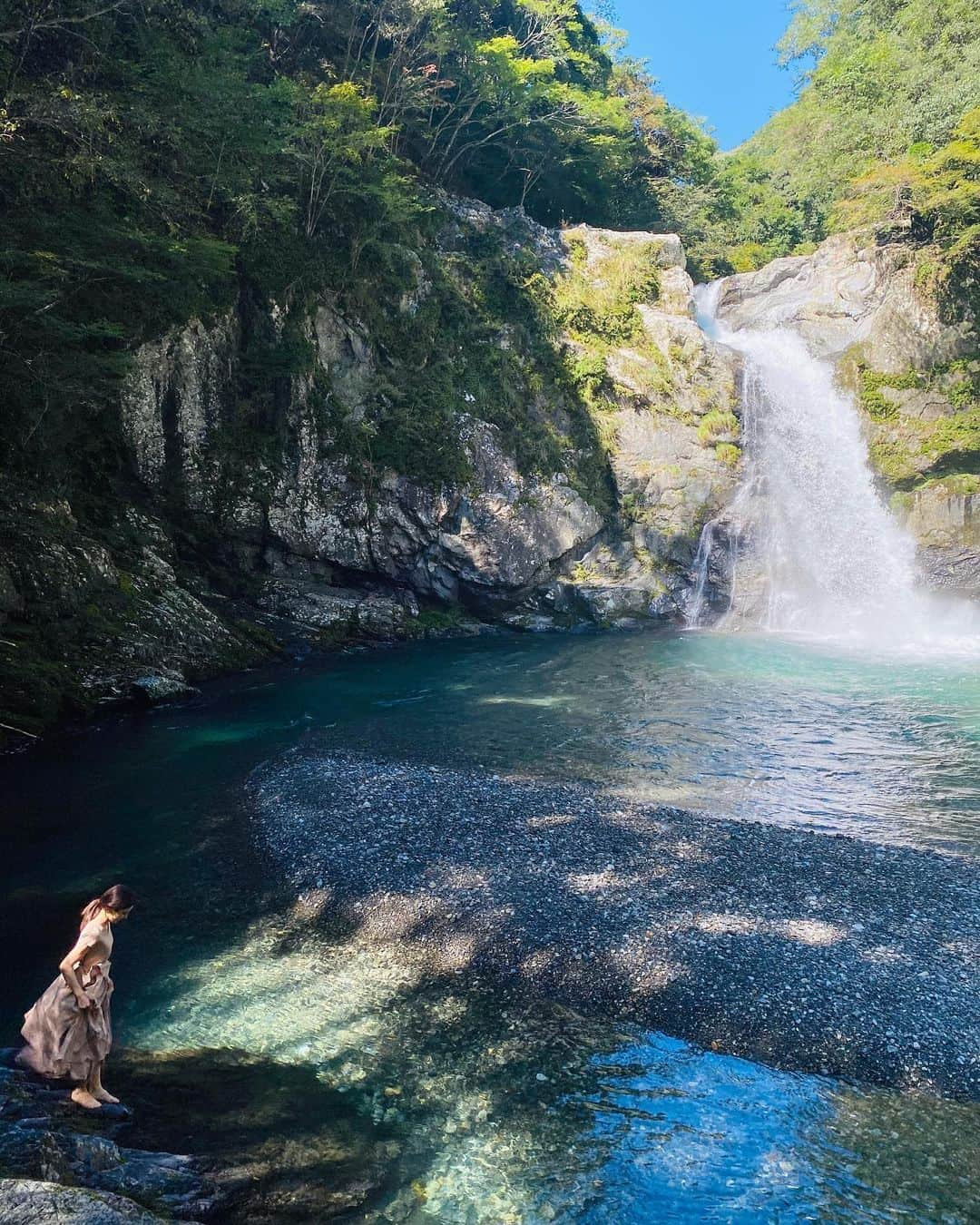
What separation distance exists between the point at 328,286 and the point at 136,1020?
22.2m

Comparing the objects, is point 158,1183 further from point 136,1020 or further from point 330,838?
point 330,838

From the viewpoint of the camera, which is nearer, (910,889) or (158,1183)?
(158,1183)

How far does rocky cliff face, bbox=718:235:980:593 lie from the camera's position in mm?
25266

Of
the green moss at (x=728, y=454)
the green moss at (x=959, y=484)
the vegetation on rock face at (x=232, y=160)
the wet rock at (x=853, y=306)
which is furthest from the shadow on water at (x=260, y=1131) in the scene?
the wet rock at (x=853, y=306)

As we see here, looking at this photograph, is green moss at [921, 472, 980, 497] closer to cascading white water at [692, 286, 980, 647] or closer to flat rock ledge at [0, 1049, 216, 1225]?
cascading white water at [692, 286, 980, 647]

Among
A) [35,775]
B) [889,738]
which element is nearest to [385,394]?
[35,775]

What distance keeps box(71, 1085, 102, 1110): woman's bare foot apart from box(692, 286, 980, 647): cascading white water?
23.2 meters

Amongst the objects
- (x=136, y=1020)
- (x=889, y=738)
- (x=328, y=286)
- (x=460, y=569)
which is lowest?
(x=136, y=1020)

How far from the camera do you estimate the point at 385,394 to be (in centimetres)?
2497

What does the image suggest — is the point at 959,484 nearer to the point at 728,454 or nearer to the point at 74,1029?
the point at 728,454

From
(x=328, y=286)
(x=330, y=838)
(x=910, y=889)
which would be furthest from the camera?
(x=328, y=286)

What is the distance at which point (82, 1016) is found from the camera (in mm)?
5500

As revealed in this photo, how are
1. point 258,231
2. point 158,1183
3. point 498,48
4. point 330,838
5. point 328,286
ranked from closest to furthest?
point 158,1183, point 330,838, point 258,231, point 328,286, point 498,48

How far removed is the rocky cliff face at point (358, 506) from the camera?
16531 mm
